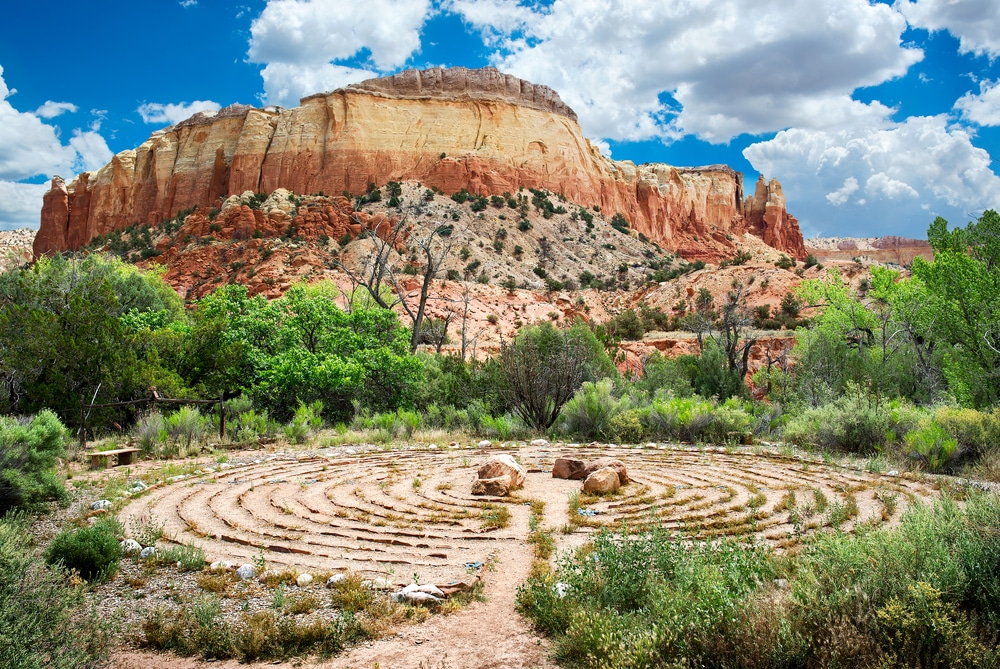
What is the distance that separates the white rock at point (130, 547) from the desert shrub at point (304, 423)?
8.03 m

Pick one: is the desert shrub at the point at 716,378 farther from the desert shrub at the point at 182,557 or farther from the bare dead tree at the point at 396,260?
the desert shrub at the point at 182,557

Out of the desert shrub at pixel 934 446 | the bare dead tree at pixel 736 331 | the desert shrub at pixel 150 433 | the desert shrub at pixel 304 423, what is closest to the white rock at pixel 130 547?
the desert shrub at pixel 150 433

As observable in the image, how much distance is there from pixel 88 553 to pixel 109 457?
19.9 feet

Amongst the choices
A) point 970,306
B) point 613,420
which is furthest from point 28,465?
point 970,306

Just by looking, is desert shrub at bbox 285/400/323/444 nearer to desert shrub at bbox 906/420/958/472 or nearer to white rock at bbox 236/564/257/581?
white rock at bbox 236/564/257/581

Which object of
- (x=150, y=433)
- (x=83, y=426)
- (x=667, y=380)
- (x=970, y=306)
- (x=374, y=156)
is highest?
(x=374, y=156)

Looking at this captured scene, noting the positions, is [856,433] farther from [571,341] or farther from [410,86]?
[410,86]

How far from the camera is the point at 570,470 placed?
9.74m

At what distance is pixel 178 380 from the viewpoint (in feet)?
47.8

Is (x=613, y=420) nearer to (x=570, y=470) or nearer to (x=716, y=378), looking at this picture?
(x=570, y=470)

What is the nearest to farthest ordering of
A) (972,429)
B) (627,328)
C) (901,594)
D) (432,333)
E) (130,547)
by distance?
(901,594), (130,547), (972,429), (432,333), (627,328)

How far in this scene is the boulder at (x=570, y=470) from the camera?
972cm

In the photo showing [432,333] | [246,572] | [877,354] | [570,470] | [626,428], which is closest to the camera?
[246,572]

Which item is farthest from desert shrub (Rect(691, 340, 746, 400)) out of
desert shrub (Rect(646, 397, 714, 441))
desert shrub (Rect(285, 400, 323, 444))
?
desert shrub (Rect(285, 400, 323, 444))
